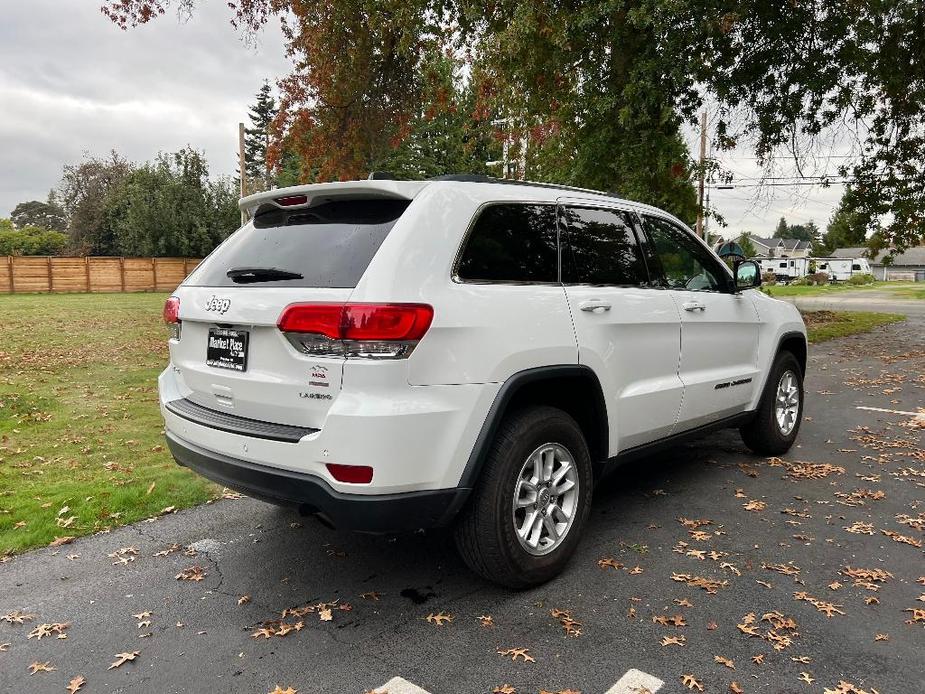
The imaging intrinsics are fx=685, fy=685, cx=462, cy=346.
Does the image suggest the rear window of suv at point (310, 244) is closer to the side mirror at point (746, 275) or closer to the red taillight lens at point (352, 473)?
the red taillight lens at point (352, 473)

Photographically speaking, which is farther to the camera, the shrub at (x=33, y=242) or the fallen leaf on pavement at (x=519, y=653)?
the shrub at (x=33, y=242)

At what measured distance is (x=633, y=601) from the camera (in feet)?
10.4

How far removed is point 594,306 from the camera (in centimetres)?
353

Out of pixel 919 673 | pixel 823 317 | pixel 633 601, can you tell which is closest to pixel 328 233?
pixel 633 601

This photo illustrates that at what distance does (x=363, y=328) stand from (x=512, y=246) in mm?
975

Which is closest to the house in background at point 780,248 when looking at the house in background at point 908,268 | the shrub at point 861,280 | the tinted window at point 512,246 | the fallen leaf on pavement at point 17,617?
the house in background at point 908,268

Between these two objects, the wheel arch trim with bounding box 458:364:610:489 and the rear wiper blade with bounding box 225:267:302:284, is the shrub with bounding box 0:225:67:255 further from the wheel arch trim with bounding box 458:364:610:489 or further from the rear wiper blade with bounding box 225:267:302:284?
the wheel arch trim with bounding box 458:364:610:489

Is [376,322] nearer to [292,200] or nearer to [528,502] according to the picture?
[292,200]

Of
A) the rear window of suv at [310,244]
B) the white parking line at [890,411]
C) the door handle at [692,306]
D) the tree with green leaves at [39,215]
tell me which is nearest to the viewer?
the rear window of suv at [310,244]

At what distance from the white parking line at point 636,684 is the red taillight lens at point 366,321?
59.5 inches

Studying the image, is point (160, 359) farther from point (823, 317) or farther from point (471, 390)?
point (823, 317)

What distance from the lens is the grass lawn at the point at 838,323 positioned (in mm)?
15547

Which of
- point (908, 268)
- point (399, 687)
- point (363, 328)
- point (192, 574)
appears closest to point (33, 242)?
point (192, 574)

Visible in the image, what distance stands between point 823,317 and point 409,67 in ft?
46.3
